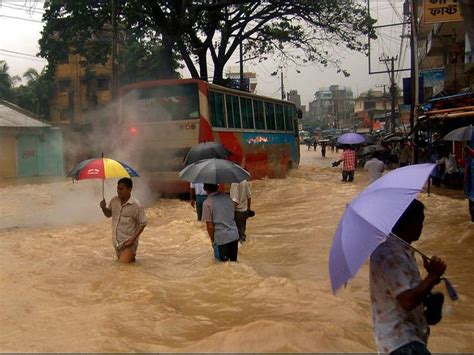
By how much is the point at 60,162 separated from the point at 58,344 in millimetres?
23785

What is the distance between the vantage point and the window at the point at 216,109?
13662mm

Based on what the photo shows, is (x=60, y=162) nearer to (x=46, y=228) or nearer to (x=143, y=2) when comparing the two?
(x=143, y=2)

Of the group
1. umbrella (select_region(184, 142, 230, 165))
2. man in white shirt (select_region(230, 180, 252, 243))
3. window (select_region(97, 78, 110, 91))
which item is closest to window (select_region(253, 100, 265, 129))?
umbrella (select_region(184, 142, 230, 165))

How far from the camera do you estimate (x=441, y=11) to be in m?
15.9

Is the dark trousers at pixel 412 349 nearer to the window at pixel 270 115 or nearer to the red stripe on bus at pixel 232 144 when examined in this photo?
the red stripe on bus at pixel 232 144

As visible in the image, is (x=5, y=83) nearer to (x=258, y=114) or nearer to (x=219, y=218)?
(x=258, y=114)

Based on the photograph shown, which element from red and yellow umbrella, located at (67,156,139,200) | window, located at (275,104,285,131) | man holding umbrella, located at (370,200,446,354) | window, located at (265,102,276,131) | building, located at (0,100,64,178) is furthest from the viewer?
building, located at (0,100,64,178)

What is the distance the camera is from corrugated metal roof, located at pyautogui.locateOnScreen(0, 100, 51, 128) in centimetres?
2377

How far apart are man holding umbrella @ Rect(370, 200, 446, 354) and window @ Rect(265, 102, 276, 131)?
15544 millimetres

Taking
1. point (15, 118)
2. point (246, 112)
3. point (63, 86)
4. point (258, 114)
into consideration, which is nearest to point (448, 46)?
point (258, 114)

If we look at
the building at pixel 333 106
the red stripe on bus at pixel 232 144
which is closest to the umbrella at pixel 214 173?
the red stripe on bus at pixel 232 144

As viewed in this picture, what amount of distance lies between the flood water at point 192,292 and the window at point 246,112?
203 inches

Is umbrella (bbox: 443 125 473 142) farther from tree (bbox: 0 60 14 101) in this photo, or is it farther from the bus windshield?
tree (bbox: 0 60 14 101)

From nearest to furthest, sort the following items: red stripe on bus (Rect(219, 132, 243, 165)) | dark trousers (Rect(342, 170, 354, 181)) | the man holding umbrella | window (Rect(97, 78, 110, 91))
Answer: the man holding umbrella < red stripe on bus (Rect(219, 132, 243, 165)) < dark trousers (Rect(342, 170, 354, 181)) < window (Rect(97, 78, 110, 91))
